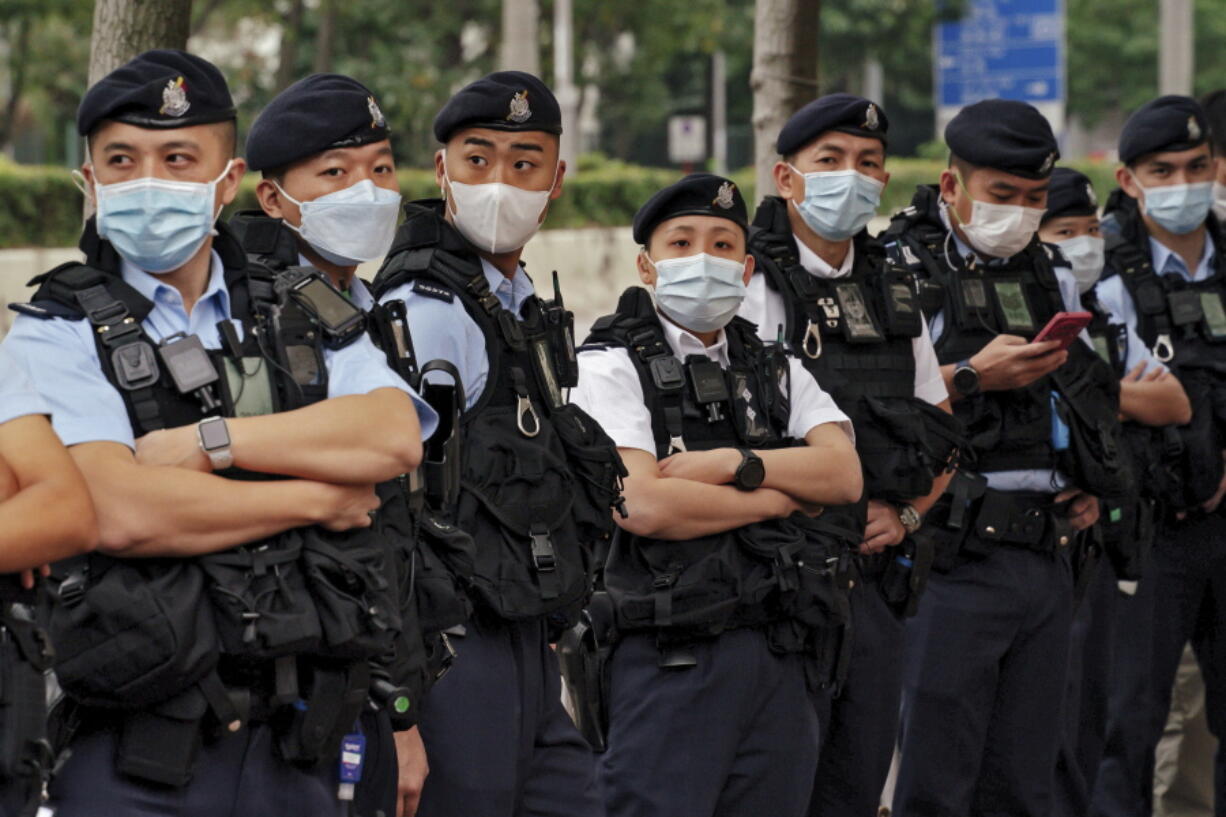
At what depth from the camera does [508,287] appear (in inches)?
170

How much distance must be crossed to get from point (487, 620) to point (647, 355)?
0.84 meters

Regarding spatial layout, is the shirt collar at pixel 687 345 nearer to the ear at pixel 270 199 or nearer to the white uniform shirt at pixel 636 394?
the white uniform shirt at pixel 636 394

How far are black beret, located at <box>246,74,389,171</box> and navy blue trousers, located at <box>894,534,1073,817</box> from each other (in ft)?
7.74

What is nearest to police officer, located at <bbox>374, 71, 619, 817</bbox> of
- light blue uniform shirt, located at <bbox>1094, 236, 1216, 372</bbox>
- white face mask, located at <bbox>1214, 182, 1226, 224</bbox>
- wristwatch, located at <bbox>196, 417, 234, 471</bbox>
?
wristwatch, located at <bbox>196, 417, 234, 471</bbox>

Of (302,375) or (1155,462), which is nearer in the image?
(302,375)

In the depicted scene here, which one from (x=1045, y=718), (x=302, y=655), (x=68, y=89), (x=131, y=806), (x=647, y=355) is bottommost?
(x=1045, y=718)

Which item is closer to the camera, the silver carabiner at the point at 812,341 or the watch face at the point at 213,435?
the watch face at the point at 213,435

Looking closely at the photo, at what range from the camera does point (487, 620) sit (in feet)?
13.2

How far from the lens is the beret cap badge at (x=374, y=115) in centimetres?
399

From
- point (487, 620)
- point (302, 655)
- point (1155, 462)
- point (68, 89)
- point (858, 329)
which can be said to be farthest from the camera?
point (68, 89)

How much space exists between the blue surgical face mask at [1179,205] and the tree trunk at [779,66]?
4.19 ft

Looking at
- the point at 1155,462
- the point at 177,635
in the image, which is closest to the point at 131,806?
the point at 177,635

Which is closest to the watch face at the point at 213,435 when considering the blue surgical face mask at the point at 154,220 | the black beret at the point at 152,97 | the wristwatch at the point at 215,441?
the wristwatch at the point at 215,441

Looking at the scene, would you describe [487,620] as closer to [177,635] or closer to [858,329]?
[177,635]
